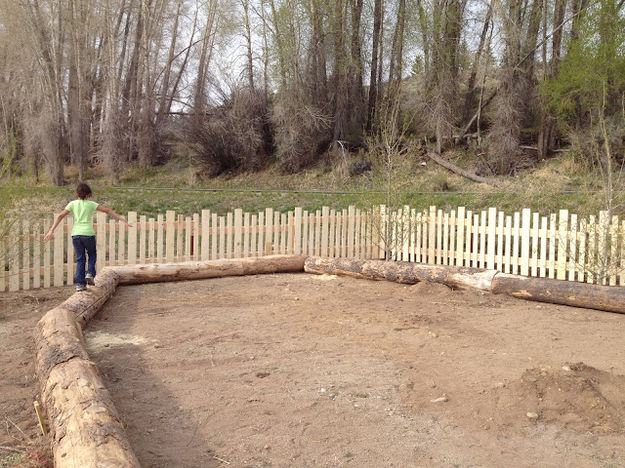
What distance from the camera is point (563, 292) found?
8.09 m

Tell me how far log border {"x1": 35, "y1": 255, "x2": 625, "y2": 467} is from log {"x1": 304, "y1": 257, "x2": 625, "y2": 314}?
0.04 feet

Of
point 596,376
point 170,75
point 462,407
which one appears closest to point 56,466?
point 462,407

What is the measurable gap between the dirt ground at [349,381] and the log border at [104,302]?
25cm

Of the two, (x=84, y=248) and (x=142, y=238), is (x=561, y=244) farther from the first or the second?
(x=84, y=248)

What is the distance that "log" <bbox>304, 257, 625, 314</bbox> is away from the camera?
7840 millimetres

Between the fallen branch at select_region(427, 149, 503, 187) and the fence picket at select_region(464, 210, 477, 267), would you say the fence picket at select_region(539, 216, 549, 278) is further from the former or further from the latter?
the fallen branch at select_region(427, 149, 503, 187)

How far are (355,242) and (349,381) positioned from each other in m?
8.89

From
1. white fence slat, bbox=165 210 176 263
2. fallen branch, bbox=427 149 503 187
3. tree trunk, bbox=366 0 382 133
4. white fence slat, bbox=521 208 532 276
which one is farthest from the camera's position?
tree trunk, bbox=366 0 382 133

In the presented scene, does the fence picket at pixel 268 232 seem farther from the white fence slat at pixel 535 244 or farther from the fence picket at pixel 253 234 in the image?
the white fence slat at pixel 535 244

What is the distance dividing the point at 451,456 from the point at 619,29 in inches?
967

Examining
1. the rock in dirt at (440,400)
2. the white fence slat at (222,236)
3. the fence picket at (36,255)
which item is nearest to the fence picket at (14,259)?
the fence picket at (36,255)

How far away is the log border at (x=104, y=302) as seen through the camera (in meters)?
3.14

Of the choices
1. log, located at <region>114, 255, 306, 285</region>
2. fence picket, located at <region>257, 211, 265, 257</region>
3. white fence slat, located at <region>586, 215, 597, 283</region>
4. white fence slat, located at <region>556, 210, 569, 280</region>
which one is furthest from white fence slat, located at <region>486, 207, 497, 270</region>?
fence picket, located at <region>257, 211, 265, 257</region>

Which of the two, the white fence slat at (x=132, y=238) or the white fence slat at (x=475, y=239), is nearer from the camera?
the white fence slat at (x=132, y=238)
